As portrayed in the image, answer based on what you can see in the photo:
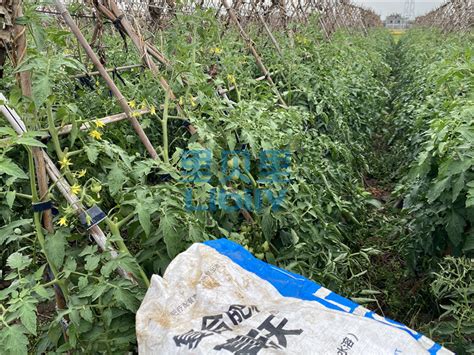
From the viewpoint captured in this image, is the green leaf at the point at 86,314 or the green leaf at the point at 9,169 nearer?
the green leaf at the point at 9,169

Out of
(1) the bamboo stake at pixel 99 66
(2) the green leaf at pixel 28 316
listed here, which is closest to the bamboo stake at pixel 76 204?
(2) the green leaf at pixel 28 316

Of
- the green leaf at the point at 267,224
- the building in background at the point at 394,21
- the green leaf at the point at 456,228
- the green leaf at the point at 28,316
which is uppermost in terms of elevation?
the building in background at the point at 394,21

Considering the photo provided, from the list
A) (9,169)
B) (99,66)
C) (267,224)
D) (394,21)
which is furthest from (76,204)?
(394,21)

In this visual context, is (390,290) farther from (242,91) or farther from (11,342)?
(11,342)

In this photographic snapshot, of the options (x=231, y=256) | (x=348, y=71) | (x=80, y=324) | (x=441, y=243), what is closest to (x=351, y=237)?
(x=441, y=243)

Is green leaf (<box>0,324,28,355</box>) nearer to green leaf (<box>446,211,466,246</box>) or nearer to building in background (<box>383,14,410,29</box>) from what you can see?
green leaf (<box>446,211,466,246</box>)

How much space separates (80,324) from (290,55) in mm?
4049

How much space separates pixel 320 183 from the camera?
3.05m

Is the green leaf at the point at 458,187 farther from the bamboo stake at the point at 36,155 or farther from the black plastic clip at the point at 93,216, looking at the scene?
the bamboo stake at the point at 36,155

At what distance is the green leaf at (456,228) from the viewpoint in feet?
7.27

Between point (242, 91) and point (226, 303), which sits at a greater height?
point (242, 91)

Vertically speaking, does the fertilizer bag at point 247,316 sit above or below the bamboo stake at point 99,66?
below

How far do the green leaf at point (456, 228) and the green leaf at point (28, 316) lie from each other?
1.88 metres

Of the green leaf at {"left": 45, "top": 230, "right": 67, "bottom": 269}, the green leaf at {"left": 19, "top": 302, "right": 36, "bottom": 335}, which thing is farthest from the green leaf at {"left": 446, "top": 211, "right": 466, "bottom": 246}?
the green leaf at {"left": 19, "top": 302, "right": 36, "bottom": 335}
